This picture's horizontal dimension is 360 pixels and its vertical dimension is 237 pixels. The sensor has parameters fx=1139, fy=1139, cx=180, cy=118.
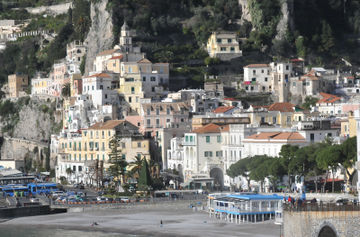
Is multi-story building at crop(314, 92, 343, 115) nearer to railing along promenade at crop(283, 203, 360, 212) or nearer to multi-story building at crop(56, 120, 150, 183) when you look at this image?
multi-story building at crop(56, 120, 150, 183)

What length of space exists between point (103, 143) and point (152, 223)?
36953mm

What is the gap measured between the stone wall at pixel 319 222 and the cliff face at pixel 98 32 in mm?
84051

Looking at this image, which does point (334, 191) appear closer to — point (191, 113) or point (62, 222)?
point (62, 222)

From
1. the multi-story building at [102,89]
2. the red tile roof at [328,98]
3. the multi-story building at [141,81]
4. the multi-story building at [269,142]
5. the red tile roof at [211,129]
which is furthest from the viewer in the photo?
the multi-story building at [141,81]

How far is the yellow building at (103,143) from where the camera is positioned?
11925 cm

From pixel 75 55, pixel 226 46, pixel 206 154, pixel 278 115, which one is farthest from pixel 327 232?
pixel 75 55

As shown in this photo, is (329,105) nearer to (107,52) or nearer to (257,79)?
(257,79)

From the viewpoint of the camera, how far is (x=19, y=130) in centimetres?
15462

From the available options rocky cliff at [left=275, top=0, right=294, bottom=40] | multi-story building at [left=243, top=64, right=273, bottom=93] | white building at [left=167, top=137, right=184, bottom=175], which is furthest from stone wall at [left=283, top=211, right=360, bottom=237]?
rocky cliff at [left=275, top=0, right=294, bottom=40]

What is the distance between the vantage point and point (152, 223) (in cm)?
8606

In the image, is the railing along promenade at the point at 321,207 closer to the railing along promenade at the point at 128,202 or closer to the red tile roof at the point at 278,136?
the railing along promenade at the point at 128,202

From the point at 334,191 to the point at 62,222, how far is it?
854 inches

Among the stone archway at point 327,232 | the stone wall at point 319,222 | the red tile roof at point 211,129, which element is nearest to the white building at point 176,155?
the red tile roof at point 211,129

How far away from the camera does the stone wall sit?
6341cm
